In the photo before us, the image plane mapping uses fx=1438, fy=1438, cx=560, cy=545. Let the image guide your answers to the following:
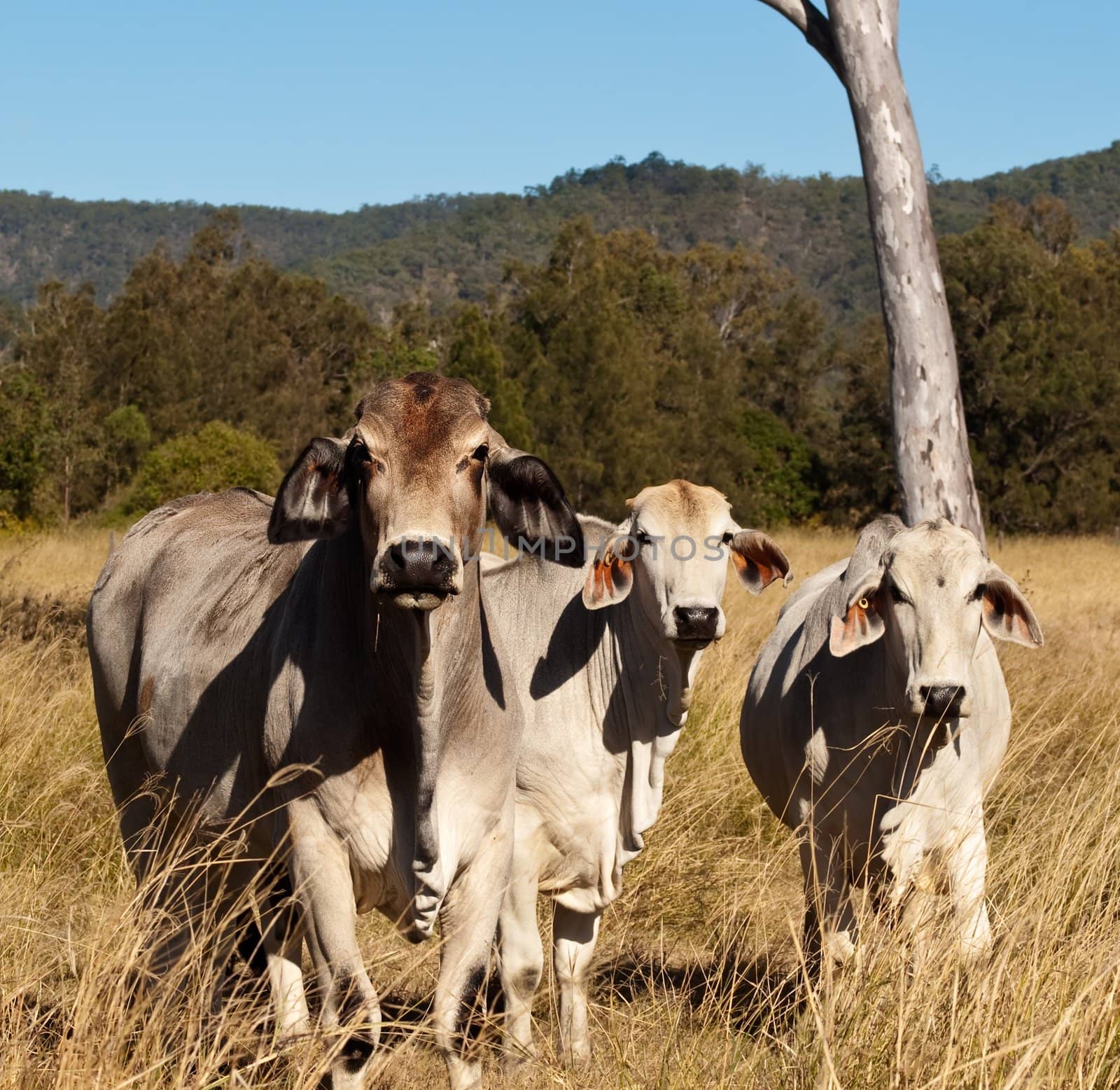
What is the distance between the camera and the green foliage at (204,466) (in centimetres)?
2242

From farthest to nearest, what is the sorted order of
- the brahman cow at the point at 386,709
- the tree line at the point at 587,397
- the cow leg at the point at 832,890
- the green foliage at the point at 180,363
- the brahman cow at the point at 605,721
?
1. the green foliage at the point at 180,363
2. the tree line at the point at 587,397
3. the cow leg at the point at 832,890
4. the brahman cow at the point at 605,721
5. the brahman cow at the point at 386,709

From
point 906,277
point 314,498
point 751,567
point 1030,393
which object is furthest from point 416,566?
point 1030,393

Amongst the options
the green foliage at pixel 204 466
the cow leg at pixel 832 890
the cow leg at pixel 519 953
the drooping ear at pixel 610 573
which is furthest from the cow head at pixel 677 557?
the green foliage at pixel 204 466

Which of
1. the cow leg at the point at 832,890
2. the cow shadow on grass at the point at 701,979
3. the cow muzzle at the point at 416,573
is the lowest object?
the cow shadow on grass at the point at 701,979

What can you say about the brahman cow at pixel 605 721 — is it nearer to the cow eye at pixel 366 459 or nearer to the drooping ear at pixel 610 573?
the drooping ear at pixel 610 573

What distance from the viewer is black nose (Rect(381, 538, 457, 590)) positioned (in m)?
3.13

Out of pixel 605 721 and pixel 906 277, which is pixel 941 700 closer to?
pixel 605 721

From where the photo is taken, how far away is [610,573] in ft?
15.4

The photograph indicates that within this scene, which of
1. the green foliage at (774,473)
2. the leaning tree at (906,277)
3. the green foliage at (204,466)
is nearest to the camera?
the leaning tree at (906,277)

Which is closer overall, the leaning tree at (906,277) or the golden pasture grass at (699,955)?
the golden pasture grass at (699,955)

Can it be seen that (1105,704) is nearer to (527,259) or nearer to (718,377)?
(718,377)

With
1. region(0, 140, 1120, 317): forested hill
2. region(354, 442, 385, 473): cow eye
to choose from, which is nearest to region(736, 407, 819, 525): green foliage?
region(354, 442, 385, 473): cow eye

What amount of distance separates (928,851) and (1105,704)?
11.3 ft

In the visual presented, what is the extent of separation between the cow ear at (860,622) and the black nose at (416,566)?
178 cm
